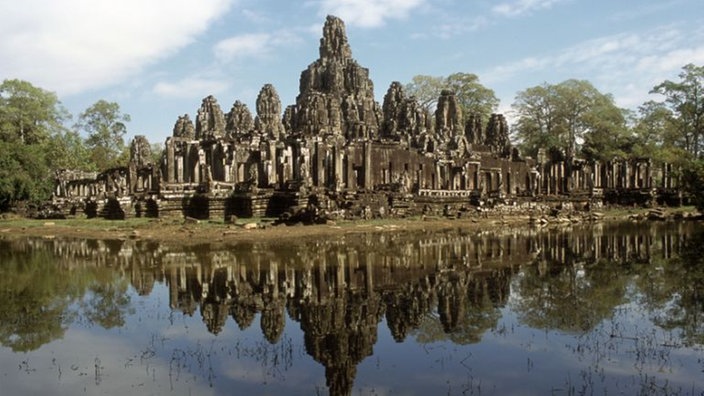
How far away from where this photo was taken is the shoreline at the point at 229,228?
23.0 metres

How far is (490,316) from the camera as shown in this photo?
9797 millimetres

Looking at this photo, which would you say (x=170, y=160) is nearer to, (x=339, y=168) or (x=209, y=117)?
(x=339, y=168)

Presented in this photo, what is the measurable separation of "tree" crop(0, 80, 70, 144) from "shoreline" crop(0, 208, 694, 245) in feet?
82.7

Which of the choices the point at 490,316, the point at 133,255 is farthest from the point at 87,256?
the point at 490,316

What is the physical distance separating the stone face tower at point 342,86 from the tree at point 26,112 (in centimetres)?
2576

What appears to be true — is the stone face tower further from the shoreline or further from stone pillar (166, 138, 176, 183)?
the shoreline


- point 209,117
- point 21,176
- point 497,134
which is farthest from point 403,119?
point 21,176

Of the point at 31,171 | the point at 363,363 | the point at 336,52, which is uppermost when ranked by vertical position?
the point at 336,52

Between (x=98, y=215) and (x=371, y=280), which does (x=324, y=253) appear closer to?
(x=371, y=280)

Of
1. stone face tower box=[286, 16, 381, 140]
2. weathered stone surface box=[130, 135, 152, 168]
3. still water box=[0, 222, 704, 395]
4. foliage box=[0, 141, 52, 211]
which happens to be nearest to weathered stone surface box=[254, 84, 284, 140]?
stone face tower box=[286, 16, 381, 140]

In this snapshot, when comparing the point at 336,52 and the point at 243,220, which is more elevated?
the point at 336,52

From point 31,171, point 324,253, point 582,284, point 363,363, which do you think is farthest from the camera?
point 31,171

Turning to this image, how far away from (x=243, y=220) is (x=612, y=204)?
3413 cm

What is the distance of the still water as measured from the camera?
21.9 feet
